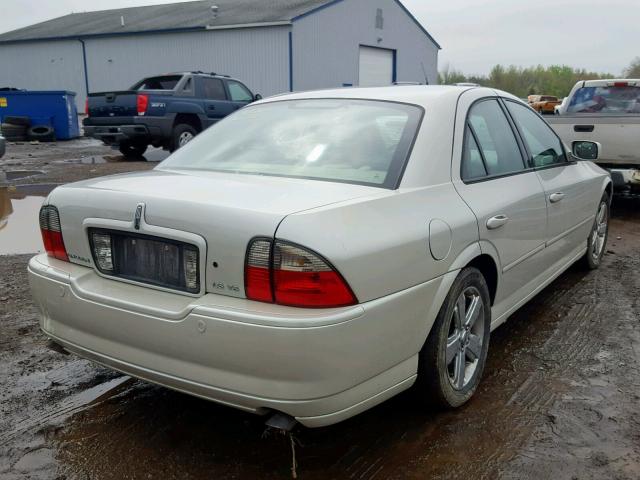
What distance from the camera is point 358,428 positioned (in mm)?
2984

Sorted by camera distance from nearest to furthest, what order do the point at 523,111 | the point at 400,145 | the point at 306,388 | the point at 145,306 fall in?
the point at 306,388 → the point at 145,306 → the point at 400,145 → the point at 523,111

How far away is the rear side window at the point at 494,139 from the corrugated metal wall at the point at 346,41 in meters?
23.9

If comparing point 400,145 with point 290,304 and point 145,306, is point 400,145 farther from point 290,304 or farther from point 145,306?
point 145,306

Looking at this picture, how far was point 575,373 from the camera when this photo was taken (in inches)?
140

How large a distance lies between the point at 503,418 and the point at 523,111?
2224mm

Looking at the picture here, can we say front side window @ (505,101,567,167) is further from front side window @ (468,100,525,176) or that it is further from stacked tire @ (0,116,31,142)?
stacked tire @ (0,116,31,142)

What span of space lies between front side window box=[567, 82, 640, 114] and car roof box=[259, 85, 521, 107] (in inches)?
266

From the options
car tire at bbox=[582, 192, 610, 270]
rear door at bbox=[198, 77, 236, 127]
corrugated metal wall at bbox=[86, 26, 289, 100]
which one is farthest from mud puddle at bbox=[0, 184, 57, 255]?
corrugated metal wall at bbox=[86, 26, 289, 100]

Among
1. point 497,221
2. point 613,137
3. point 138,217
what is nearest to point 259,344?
point 138,217

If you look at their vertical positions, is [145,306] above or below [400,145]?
below

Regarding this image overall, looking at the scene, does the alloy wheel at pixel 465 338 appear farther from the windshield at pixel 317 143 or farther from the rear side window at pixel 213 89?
the rear side window at pixel 213 89

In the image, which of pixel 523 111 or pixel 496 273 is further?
pixel 523 111

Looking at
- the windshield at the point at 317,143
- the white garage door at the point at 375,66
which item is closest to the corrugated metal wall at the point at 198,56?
the white garage door at the point at 375,66

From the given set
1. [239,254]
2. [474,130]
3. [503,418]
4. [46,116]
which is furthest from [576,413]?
[46,116]
